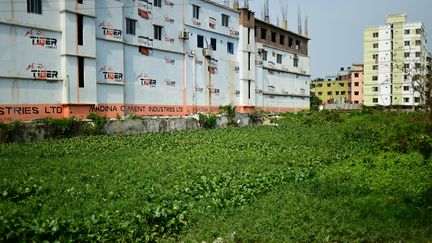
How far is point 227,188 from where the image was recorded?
9.41m

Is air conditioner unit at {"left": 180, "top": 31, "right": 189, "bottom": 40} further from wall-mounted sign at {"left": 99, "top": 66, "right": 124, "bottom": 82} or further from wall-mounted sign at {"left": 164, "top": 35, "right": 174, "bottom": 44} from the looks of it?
wall-mounted sign at {"left": 99, "top": 66, "right": 124, "bottom": 82}

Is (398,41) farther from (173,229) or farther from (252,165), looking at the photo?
(173,229)

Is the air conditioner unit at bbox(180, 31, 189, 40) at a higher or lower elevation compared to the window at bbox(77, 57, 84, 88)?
higher

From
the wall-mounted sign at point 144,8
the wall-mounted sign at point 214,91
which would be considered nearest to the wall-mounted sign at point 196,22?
the wall-mounted sign at point 144,8

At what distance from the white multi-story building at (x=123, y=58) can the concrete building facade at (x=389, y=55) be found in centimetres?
4192

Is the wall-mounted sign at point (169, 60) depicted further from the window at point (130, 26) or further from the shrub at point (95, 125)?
the shrub at point (95, 125)

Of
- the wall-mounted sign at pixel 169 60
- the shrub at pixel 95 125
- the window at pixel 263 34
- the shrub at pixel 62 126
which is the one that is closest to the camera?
the shrub at pixel 62 126

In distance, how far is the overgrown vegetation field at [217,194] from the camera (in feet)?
21.2

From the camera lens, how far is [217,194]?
8.89 m

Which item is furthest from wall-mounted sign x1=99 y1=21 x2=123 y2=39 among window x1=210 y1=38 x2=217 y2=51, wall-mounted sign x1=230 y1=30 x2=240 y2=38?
wall-mounted sign x1=230 y1=30 x2=240 y2=38

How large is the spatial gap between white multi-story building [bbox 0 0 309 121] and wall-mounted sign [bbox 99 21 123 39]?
69 mm

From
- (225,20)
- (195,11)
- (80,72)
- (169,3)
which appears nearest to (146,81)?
(80,72)

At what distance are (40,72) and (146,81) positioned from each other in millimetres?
8613

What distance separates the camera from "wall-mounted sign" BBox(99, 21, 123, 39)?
86.9 ft
